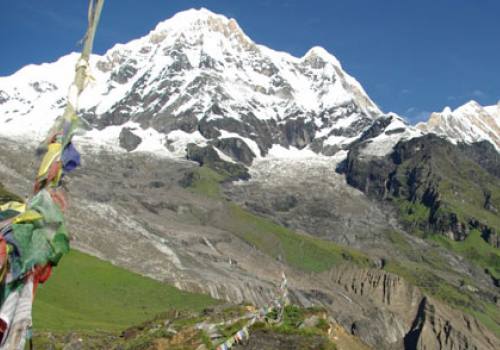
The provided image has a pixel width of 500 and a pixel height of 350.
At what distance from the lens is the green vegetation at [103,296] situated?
116 m

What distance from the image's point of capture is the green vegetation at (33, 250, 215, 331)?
116 m

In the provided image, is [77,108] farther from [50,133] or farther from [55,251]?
[55,251]

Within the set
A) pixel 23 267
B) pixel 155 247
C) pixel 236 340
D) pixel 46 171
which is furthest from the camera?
pixel 155 247

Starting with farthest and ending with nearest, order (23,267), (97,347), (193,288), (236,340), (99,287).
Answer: (193,288) < (99,287) < (97,347) < (236,340) < (23,267)

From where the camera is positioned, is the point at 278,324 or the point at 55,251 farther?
the point at 278,324

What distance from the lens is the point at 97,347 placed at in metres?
55.8

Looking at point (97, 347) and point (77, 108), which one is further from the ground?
point (77, 108)

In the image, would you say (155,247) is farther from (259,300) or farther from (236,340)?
(236,340)

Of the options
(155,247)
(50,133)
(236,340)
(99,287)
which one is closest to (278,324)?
(236,340)

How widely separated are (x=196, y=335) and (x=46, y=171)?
101 feet

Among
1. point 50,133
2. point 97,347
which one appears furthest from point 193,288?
point 50,133

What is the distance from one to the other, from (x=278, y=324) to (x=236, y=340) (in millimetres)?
4074

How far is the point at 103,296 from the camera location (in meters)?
140

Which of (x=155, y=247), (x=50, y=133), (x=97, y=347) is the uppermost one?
(x=155, y=247)
